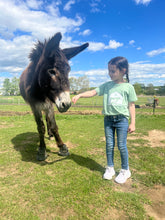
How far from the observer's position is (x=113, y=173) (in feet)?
9.71

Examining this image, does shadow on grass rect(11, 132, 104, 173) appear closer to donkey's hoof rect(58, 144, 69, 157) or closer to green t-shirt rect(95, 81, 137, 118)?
donkey's hoof rect(58, 144, 69, 157)

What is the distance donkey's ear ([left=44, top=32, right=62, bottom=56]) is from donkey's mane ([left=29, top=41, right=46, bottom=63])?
2.28 feet

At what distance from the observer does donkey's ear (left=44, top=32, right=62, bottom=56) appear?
2756 mm

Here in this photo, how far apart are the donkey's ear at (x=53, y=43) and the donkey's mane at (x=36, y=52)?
0.69m

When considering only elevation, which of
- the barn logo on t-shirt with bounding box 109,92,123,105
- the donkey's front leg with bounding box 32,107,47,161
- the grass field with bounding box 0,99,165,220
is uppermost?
the barn logo on t-shirt with bounding box 109,92,123,105

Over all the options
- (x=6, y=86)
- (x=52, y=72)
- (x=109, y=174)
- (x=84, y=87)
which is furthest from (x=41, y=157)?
(x=6, y=86)

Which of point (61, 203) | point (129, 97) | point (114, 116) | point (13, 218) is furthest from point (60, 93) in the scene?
point (13, 218)

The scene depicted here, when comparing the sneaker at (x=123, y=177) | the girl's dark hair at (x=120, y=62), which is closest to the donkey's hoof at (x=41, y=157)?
the sneaker at (x=123, y=177)

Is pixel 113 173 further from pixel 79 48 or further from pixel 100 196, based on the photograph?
pixel 79 48

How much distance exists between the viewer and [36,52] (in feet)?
11.5

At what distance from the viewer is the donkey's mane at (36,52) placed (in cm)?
346

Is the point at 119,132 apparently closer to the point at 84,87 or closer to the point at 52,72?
the point at 52,72

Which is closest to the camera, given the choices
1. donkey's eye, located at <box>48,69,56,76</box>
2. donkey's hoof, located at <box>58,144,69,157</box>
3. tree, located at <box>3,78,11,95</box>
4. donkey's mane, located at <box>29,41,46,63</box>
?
donkey's eye, located at <box>48,69,56,76</box>

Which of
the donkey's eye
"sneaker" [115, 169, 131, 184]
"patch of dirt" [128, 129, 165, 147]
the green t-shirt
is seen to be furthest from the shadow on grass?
"patch of dirt" [128, 129, 165, 147]
